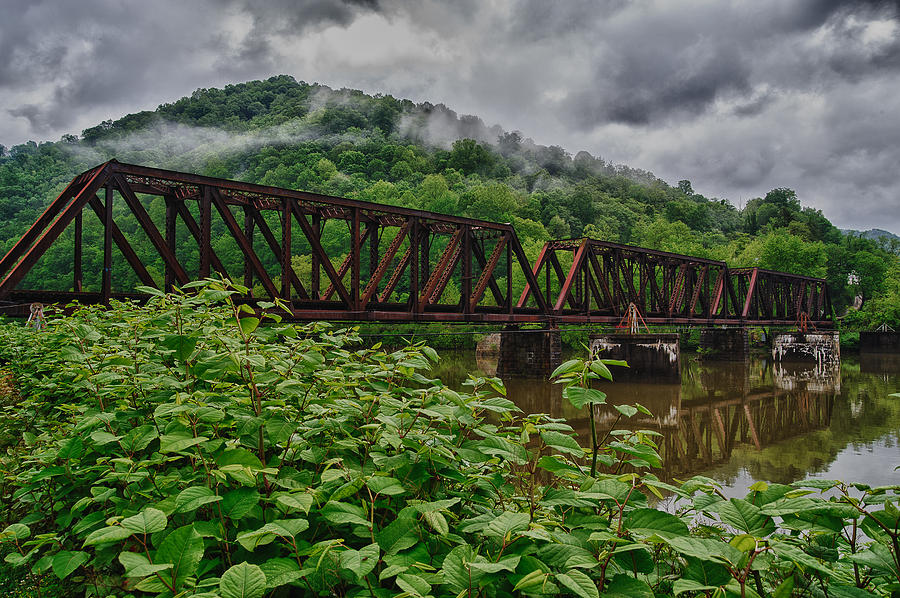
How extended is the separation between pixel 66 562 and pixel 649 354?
23.9 m

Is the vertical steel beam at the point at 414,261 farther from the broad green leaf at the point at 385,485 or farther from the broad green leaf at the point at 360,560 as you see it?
the broad green leaf at the point at 360,560

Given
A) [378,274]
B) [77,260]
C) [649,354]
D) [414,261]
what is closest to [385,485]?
[77,260]

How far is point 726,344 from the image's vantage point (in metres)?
41.1

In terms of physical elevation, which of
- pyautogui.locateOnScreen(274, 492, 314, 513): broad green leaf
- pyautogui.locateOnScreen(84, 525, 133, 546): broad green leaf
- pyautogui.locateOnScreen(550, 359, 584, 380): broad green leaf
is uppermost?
pyautogui.locateOnScreen(550, 359, 584, 380): broad green leaf

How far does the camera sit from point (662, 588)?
1993 mm

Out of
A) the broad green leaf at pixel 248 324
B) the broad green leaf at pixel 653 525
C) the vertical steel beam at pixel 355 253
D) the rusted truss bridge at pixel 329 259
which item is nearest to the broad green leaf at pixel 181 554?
the broad green leaf at pixel 248 324

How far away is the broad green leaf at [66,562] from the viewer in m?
1.80

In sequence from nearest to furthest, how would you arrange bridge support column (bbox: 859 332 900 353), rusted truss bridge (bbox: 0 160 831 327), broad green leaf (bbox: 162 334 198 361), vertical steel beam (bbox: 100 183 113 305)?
1. broad green leaf (bbox: 162 334 198 361)
2. vertical steel beam (bbox: 100 183 113 305)
3. rusted truss bridge (bbox: 0 160 831 327)
4. bridge support column (bbox: 859 332 900 353)

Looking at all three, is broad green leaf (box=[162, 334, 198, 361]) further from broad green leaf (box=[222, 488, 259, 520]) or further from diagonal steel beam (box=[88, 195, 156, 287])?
diagonal steel beam (box=[88, 195, 156, 287])

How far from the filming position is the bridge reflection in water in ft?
40.8

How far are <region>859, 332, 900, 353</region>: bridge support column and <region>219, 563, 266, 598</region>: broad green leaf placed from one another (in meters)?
57.1

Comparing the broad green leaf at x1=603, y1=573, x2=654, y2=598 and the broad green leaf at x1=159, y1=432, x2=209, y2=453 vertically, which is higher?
the broad green leaf at x1=159, y1=432, x2=209, y2=453

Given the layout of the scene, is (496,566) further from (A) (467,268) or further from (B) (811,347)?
(B) (811,347)

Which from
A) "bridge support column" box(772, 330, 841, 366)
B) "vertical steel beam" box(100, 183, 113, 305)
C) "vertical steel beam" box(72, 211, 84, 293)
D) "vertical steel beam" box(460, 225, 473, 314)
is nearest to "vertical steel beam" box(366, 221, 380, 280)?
"vertical steel beam" box(460, 225, 473, 314)
